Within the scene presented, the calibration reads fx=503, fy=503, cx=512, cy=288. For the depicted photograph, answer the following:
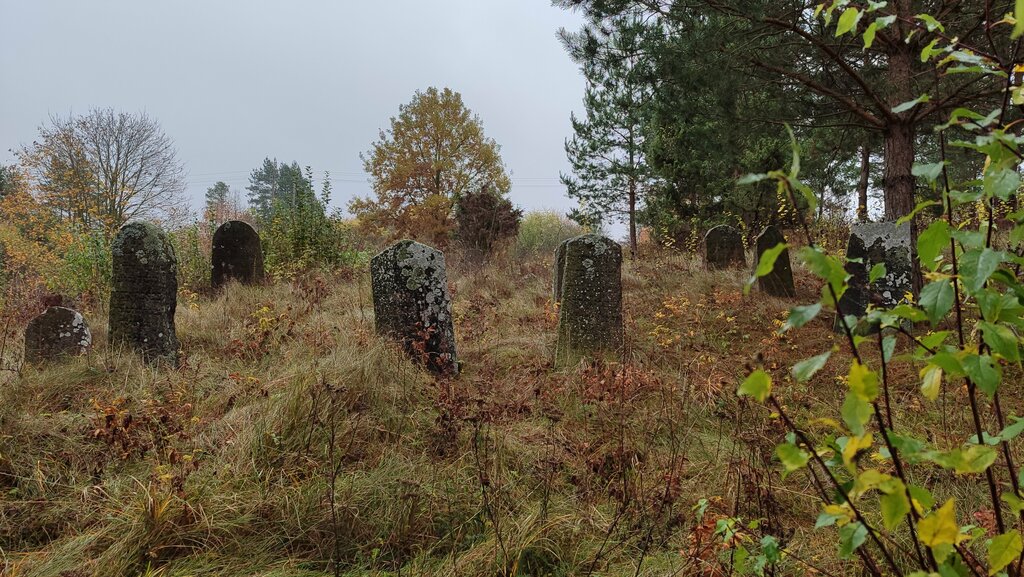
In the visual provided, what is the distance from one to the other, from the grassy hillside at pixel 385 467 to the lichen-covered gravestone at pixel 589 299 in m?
0.49

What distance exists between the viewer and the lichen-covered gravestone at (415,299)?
514cm

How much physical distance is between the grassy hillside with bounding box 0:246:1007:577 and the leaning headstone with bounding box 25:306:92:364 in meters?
0.58

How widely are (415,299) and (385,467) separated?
240cm

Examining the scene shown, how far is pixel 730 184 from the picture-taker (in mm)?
14109

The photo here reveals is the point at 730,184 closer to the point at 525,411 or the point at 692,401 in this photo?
the point at 692,401

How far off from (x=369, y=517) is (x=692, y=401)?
2.76 m

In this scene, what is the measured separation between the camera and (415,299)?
5.16 meters

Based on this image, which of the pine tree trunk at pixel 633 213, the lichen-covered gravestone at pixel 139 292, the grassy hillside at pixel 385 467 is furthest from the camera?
the pine tree trunk at pixel 633 213

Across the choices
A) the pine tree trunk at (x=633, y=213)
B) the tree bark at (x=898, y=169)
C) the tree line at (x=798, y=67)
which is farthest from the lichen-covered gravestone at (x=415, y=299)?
the pine tree trunk at (x=633, y=213)

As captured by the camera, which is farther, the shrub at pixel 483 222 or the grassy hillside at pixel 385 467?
the shrub at pixel 483 222

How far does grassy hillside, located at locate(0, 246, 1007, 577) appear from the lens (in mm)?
2303

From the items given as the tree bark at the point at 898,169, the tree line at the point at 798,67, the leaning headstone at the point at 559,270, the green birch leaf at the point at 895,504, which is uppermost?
the tree line at the point at 798,67

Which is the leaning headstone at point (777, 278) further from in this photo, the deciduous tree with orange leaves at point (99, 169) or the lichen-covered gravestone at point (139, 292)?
the deciduous tree with orange leaves at point (99, 169)

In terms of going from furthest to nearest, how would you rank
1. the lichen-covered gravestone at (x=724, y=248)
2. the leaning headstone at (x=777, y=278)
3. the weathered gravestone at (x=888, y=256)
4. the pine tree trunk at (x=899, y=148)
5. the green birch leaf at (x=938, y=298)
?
the lichen-covered gravestone at (x=724, y=248)
the leaning headstone at (x=777, y=278)
the weathered gravestone at (x=888, y=256)
the pine tree trunk at (x=899, y=148)
the green birch leaf at (x=938, y=298)
